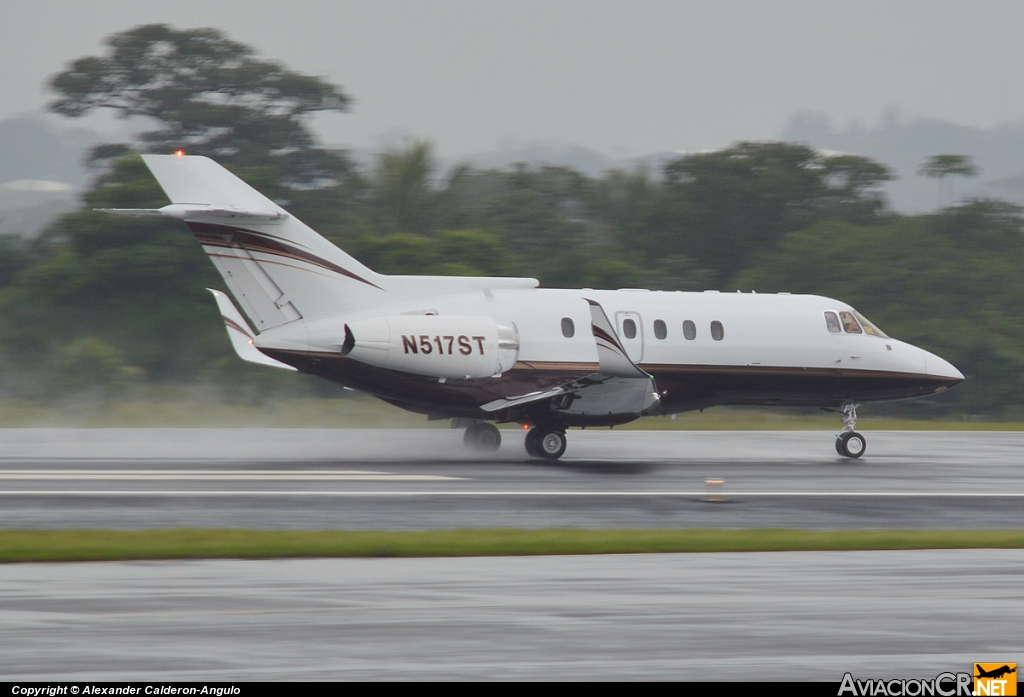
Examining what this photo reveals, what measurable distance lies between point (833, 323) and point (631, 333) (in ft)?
15.7

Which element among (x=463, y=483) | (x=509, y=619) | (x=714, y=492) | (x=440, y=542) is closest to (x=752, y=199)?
(x=463, y=483)

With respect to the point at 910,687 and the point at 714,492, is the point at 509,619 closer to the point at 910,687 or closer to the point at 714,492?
the point at 910,687

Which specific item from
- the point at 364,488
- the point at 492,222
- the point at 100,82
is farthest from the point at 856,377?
the point at 100,82

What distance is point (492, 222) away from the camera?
44.9 m

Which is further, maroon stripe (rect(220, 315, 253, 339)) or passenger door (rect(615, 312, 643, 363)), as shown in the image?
maroon stripe (rect(220, 315, 253, 339))

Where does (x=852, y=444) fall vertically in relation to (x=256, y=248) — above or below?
below

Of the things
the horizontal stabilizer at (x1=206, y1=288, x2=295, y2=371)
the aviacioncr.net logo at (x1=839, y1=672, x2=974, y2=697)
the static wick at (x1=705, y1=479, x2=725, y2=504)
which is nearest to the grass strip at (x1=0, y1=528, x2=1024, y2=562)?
the static wick at (x1=705, y1=479, x2=725, y2=504)

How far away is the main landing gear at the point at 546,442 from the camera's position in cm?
2053

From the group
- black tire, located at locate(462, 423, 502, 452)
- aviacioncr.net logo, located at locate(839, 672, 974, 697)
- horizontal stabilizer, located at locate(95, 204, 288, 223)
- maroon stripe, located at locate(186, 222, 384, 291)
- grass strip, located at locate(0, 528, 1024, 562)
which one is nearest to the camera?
aviacioncr.net logo, located at locate(839, 672, 974, 697)

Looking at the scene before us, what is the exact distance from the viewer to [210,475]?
17.0 metres

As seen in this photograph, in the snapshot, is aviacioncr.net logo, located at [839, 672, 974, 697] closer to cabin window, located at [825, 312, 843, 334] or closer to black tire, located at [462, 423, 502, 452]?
black tire, located at [462, 423, 502, 452]

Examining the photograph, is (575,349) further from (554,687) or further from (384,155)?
(384,155)

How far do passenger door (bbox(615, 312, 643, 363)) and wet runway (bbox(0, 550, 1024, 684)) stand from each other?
10646 mm

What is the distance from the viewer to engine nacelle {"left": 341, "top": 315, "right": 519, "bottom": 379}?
759 inches
